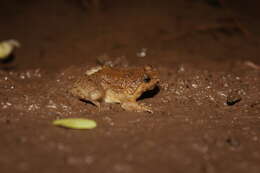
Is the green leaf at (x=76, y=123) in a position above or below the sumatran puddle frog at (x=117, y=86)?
below

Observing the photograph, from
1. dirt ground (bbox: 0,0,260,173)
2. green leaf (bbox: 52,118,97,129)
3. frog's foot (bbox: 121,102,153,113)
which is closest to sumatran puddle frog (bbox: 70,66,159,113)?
frog's foot (bbox: 121,102,153,113)

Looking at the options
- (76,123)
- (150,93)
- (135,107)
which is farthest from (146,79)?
(76,123)

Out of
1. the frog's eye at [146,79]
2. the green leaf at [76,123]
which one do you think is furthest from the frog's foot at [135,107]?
the green leaf at [76,123]

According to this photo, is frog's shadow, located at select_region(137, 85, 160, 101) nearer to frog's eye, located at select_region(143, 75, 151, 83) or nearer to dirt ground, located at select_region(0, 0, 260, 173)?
dirt ground, located at select_region(0, 0, 260, 173)

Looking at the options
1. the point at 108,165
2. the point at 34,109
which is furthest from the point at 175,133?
the point at 34,109

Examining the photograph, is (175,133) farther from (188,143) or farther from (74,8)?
(74,8)

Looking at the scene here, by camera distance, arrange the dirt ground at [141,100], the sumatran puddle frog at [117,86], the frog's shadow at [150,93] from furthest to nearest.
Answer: the frog's shadow at [150,93] < the sumatran puddle frog at [117,86] < the dirt ground at [141,100]

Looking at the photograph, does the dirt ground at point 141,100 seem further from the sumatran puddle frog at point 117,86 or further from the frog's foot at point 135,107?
the sumatran puddle frog at point 117,86
